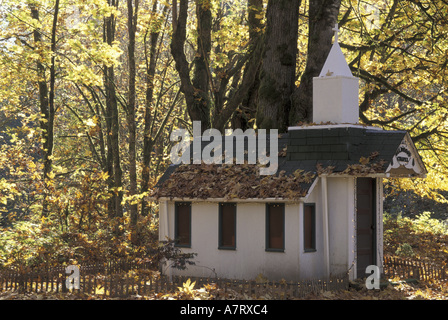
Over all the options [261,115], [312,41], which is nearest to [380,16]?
[312,41]

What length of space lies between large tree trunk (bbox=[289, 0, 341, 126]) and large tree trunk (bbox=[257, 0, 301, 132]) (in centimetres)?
64

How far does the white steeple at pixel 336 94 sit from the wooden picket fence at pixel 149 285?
14.3 feet

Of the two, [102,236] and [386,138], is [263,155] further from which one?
[102,236]

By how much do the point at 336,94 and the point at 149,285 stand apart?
7.23 m

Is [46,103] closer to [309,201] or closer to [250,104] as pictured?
[250,104]

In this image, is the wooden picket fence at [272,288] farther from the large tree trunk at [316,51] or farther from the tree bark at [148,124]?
the tree bark at [148,124]

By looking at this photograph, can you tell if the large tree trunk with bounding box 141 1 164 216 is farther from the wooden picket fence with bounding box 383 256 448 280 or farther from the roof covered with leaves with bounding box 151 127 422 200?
the wooden picket fence with bounding box 383 256 448 280

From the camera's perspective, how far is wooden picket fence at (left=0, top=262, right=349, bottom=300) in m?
14.6

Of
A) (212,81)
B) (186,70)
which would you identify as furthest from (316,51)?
(186,70)

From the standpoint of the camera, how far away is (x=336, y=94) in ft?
58.4

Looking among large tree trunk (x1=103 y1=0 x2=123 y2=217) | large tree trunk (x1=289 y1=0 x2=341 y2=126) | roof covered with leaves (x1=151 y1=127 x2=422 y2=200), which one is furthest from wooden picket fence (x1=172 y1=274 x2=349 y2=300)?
large tree trunk (x1=103 y1=0 x2=123 y2=217)

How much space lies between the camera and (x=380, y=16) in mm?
26344

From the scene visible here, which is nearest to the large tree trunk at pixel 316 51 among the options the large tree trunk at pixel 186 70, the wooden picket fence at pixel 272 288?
the large tree trunk at pixel 186 70

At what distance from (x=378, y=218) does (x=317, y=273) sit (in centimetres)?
258
